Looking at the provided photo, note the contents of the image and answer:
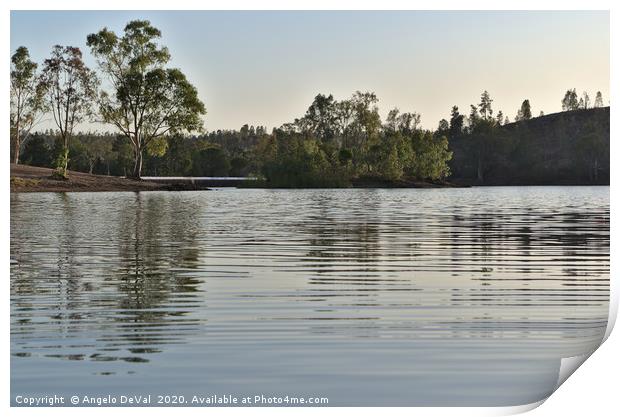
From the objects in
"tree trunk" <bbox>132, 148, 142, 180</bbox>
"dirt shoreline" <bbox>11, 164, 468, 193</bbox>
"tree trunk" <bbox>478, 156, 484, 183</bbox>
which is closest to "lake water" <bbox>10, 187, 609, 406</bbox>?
"tree trunk" <bbox>478, 156, 484, 183</bbox>

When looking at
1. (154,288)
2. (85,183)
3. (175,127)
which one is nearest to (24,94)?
(154,288)

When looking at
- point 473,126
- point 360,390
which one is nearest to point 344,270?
point 360,390

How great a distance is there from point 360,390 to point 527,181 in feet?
84.8

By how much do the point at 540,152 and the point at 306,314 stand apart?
1729 cm

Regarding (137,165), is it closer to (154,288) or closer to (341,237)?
(341,237)

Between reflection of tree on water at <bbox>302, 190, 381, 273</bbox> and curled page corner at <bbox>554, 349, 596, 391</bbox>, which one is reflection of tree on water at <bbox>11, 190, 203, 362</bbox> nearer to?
reflection of tree on water at <bbox>302, 190, 381, 273</bbox>

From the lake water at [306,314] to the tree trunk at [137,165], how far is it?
13.7 m

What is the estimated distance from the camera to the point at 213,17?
A: 420 inches

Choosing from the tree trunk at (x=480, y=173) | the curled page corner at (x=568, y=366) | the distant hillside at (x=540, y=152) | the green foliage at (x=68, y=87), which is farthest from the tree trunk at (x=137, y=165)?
the curled page corner at (x=568, y=366)

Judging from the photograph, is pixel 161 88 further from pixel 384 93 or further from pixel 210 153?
pixel 384 93

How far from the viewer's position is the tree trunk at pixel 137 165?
2951cm

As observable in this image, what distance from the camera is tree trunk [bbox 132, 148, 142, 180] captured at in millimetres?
29509

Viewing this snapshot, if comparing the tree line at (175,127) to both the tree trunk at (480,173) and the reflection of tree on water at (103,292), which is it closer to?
the tree trunk at (480,173)

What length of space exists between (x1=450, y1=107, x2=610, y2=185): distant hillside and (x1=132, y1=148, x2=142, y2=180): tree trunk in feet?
35.1
